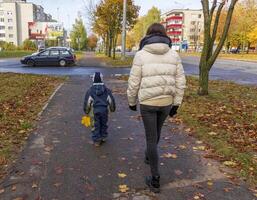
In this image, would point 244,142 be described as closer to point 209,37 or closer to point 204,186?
point 204,186

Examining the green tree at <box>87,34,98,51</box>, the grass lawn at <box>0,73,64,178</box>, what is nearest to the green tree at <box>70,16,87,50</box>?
the green tree at <box>87,34,98,51</box>

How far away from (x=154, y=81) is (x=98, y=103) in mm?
2077

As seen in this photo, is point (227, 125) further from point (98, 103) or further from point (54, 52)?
point (54, 52)

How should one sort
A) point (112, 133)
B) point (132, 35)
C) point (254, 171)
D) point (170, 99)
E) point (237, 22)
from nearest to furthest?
point (170, 99) → point (254, 171) → point (112, 133) → point (237, 22) → point (132, 35)

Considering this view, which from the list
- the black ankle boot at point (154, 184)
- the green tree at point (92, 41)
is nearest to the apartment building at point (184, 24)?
the green tree at point (92, 41)

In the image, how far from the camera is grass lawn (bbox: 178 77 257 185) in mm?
5543

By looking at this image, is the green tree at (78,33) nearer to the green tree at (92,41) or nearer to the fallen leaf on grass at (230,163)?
the green tree at (92,41)

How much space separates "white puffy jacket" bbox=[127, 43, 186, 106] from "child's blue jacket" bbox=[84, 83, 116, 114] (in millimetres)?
1803

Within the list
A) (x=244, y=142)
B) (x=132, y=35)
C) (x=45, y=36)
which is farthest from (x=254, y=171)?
(x=132, y=35)

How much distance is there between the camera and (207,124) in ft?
25.5

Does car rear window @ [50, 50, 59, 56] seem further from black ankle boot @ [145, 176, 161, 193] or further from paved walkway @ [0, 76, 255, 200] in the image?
black ankle boot @ [145, 176, 161, 193]

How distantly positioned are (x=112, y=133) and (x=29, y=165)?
85.8 inches

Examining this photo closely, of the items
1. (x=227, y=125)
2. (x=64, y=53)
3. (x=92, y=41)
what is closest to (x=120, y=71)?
(x=64, y=53)

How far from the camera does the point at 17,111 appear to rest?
898cm
